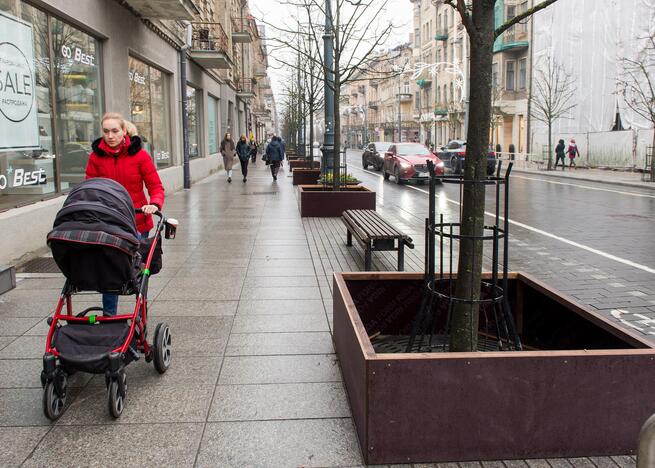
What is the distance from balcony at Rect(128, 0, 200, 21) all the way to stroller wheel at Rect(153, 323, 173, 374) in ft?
36.8

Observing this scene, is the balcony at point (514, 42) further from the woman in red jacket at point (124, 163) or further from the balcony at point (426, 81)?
the woman in red jacket at point (124, 163)

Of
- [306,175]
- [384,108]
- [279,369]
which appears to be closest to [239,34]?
[306,175]

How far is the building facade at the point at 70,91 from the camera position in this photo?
8438 mm

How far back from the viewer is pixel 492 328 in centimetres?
489

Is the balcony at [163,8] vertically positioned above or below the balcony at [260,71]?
below

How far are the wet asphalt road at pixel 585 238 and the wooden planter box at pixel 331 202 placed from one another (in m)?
1.00

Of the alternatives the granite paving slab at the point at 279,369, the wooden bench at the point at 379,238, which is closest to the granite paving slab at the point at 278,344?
the granite paving slab at the point at 279,369

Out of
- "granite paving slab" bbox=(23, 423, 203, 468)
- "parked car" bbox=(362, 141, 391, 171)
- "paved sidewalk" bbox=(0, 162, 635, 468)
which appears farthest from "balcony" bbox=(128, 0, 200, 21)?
"parked car" bbox=(362, 141, 391, 171)

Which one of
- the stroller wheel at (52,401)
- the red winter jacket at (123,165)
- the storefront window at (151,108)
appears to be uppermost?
the storefront window at (151,108)

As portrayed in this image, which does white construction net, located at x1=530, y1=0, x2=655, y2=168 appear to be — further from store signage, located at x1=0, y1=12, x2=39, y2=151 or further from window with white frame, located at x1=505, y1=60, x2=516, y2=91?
store signage, located at x1=0, y1=12, x2=39, y2=151

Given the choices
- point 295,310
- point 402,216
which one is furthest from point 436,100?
point 295,310

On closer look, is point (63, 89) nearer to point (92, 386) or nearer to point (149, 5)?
point (149, 5)

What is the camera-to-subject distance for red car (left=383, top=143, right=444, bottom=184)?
23.2 metres

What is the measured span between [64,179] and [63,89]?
1.50 m
